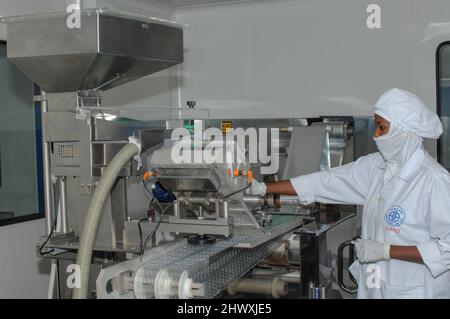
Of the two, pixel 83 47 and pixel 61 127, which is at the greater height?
pixel 83 47

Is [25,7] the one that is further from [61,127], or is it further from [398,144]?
[398,144]

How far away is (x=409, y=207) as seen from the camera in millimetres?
2002

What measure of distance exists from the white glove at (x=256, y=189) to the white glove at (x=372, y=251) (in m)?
0.43

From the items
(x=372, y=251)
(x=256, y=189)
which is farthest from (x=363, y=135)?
(x=372, y=251)

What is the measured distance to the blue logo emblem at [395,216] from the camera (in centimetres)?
202

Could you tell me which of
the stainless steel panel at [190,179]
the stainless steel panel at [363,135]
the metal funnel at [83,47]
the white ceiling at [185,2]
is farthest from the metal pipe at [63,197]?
the white ceiling at [185,2]

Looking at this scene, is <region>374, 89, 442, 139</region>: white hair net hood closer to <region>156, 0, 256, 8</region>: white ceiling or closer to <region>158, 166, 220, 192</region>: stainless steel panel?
<region>158, 166, 220, 192</region>: stainless steel panel

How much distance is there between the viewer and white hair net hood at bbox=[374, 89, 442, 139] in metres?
1.97

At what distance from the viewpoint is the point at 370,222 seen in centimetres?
213

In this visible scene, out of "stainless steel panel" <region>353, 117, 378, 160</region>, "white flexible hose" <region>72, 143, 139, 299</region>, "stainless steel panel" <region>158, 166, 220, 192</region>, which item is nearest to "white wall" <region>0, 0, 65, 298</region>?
"white flexible hose" <region>72, 143, 139, 299</region>

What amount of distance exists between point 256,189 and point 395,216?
0.53m

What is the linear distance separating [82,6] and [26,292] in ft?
4.93
